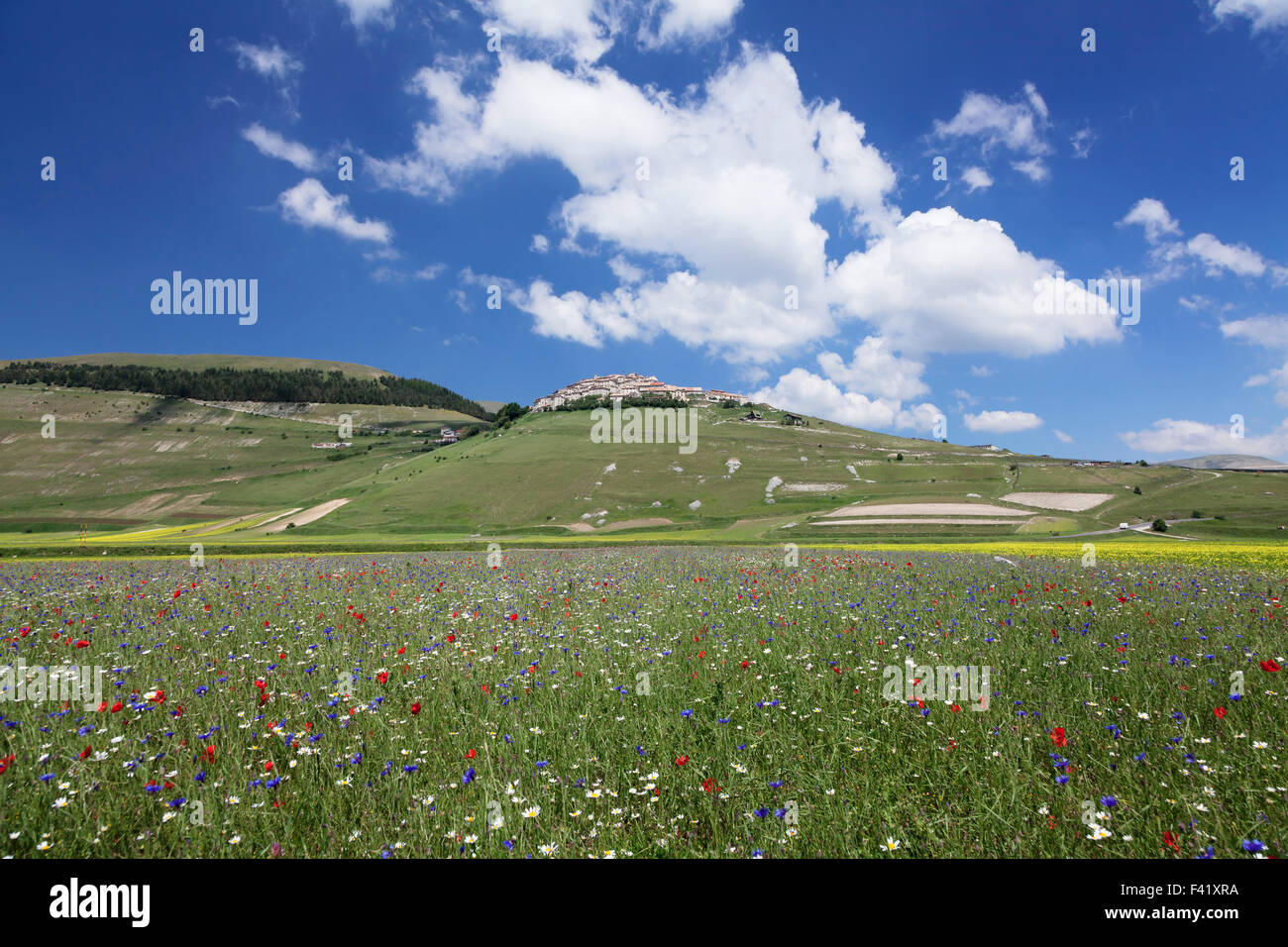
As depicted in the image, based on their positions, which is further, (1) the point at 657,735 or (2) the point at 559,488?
(2) the point at 559,488

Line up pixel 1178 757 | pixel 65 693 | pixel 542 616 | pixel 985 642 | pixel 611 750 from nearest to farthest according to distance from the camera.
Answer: pixel 1178 757 → pixel 611 750 → pixel 65 693 → pixel 985 642 → pixel 542 616

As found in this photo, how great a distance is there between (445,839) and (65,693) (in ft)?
19.4

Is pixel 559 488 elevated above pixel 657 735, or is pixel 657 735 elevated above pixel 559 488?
pixel 559 488

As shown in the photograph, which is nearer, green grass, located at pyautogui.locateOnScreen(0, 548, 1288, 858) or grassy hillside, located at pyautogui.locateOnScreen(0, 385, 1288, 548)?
green grass, located at pyautogui.locateOnScreen(0, 548, 1288, 858)

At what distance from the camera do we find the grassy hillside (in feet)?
216

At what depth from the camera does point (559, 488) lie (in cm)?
10431

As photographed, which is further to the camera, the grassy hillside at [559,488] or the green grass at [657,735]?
the grassy hillside at [559,488]

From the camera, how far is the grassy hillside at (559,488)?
65.8 m
